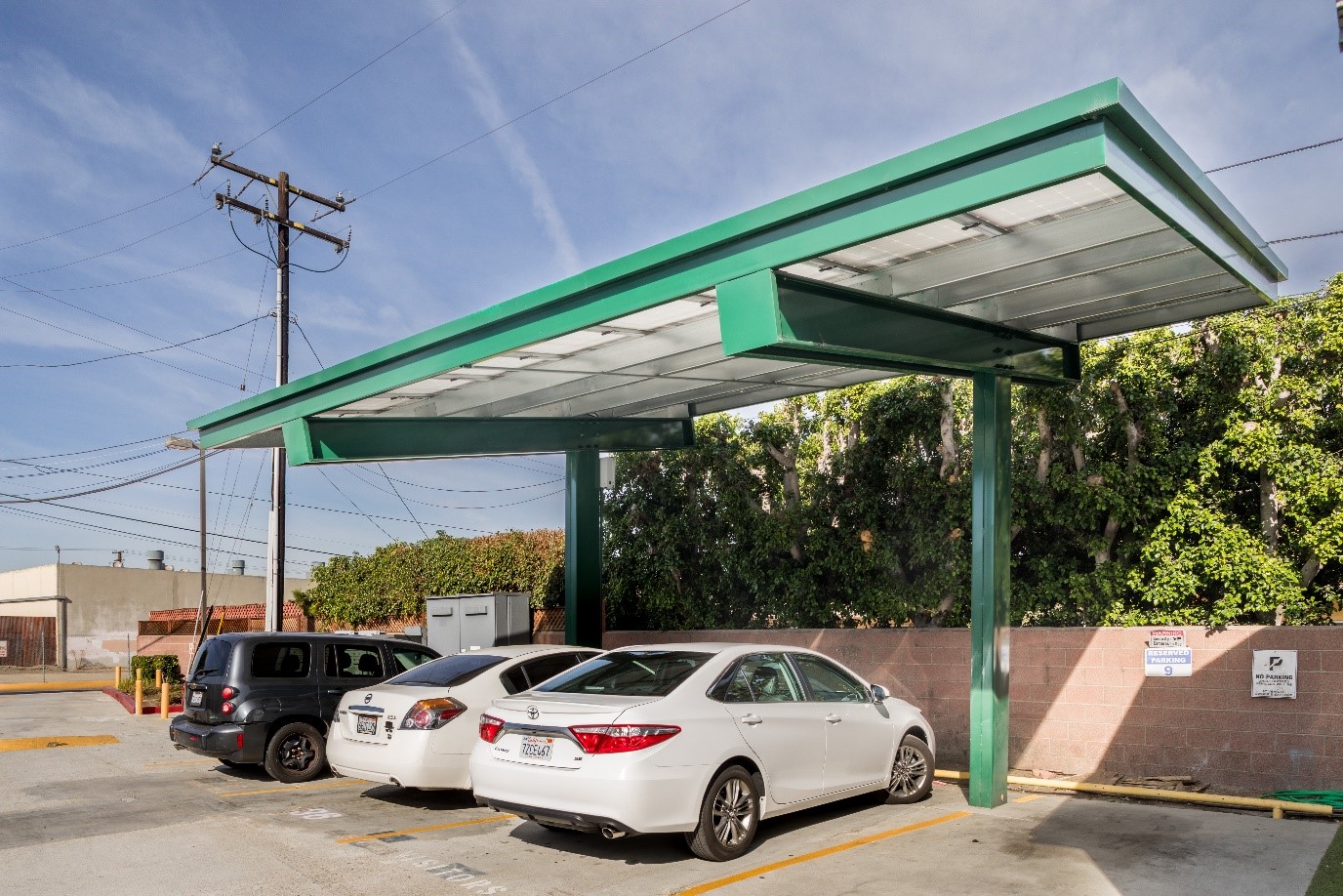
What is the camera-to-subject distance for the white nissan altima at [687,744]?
7.34 meters

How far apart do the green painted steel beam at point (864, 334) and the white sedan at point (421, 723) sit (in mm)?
4008

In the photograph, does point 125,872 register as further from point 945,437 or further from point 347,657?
point 945,437

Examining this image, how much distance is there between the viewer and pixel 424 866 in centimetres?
773

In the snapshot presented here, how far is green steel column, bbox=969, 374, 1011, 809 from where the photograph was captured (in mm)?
9891

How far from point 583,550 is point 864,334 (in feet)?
24.5

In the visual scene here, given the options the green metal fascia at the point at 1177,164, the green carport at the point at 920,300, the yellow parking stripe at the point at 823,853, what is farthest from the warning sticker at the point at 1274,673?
the green metal fascia at the point at 1177,164

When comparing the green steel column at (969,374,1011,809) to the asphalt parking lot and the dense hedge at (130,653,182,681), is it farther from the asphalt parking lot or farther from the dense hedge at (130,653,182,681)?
the dense hedge at (130,653,182,681)

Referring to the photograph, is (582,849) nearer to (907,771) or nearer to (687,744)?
(687,744)

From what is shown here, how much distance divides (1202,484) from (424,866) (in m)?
8.75

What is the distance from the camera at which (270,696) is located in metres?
11.6

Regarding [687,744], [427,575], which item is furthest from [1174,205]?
[427,575]

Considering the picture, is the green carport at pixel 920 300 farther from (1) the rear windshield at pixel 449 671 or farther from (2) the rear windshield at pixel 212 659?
(1) the rear windshield at pixel 449 671

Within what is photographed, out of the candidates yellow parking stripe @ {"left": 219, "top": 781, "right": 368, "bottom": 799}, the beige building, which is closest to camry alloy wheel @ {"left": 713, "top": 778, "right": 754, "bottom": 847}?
yellow parking stripe @ {"left": 219, "top": 781, "right": 368, "bottom": 799}

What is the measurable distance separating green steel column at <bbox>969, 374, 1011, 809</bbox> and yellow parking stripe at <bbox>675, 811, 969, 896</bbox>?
562 millimetres
